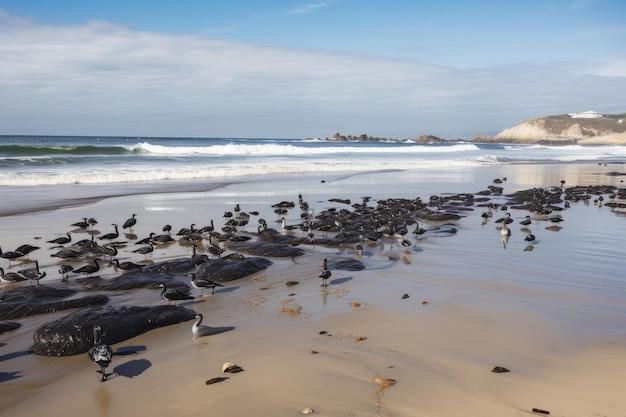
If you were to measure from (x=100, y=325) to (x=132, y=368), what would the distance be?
118 centimetres

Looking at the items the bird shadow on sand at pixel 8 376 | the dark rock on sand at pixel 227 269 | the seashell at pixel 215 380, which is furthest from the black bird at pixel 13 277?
the seashell at pixel 215 380

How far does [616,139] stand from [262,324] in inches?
5611

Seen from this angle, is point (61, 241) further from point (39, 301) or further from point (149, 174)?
point (149, 174)

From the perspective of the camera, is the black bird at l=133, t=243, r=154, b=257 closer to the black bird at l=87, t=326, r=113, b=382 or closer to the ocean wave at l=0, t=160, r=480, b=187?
the black bird at l=87, t=326, r=113, b=382

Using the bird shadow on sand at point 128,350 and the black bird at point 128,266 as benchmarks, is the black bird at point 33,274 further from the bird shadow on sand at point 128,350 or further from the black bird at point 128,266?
the bird shadow on sand at point 128,350

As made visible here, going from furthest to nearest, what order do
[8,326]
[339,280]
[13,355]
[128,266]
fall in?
[128,266]
[339,280]
[8,326]
[13,355]

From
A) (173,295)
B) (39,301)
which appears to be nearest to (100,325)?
(173,295)

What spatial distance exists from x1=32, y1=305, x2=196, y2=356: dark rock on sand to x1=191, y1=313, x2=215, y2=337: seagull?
2.58 ft

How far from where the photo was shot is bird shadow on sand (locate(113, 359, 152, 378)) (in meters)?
5.69

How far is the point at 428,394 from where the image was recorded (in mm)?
4883

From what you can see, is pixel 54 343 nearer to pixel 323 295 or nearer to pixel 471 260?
pixel 323 295

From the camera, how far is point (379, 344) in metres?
6.19

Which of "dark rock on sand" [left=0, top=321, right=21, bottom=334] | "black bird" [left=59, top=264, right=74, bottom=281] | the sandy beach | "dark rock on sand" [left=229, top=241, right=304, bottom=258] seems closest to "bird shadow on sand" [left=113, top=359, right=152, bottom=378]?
the sandy beach

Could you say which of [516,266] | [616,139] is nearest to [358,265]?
[516,266]
